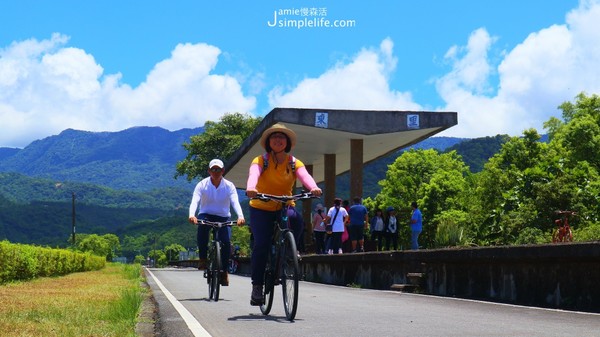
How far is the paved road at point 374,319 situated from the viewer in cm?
692

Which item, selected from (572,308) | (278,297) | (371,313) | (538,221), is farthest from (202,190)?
(538,221)

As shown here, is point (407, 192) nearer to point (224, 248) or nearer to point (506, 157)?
point (506, 157)

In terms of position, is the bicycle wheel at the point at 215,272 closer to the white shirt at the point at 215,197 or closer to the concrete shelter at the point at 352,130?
the white shirt at the point at 215,197

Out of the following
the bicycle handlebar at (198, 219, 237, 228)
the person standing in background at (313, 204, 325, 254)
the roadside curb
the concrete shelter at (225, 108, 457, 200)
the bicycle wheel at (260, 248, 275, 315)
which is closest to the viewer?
the roadside curb

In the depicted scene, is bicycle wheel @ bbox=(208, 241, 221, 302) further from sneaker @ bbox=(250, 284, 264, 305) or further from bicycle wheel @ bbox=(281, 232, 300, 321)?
bicycle wheel @ bbox=(281, 232, 300, 321)

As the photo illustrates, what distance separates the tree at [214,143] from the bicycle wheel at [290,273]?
65986 millimetres

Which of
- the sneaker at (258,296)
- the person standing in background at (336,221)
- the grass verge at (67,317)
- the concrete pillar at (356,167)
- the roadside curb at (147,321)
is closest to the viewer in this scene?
the grass verge at (67,317)

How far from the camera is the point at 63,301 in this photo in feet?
35.4

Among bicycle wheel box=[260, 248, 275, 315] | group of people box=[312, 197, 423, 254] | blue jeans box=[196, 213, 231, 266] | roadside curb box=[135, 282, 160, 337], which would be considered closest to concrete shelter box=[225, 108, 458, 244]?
group of people box=[312, 197, 423, 254]

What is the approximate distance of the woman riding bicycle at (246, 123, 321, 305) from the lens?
8.20 meters

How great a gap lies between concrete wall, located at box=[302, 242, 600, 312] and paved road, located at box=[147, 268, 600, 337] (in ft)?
1.25

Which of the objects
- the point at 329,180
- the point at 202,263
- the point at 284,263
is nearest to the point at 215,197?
the point at 202,263

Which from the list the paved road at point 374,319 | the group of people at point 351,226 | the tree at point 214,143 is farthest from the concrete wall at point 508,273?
the tree at point 214,143

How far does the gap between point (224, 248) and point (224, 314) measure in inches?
81.9
